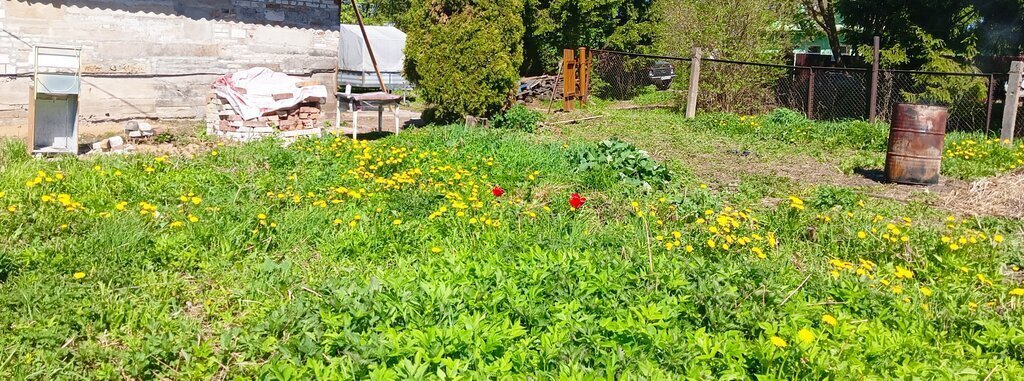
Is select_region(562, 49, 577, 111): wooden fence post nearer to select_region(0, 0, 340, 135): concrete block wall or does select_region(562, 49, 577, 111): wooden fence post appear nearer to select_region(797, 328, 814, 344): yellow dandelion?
select_region(0, 0, 340, 135): concrete block wall

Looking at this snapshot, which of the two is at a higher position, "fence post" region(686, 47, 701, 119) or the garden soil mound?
"fence post" region(686, 47, 701, 119)

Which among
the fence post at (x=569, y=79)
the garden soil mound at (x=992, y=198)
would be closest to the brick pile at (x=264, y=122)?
the fence post at (x=569, y=79)

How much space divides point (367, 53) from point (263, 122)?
1513 centimetres

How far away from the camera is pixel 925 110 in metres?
9.06

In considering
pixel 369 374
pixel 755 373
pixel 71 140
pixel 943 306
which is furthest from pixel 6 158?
pixel 943 306

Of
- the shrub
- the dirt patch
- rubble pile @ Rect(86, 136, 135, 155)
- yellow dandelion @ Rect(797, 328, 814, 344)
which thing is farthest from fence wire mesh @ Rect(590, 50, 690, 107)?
yellow dandelion @ Rect(797, 328, 814, 344)

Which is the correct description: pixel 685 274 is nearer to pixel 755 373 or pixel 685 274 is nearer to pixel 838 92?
pixel 755 373

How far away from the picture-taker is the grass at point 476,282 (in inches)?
142

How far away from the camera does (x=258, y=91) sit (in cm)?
1120

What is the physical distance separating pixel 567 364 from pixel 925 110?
7.23 meters

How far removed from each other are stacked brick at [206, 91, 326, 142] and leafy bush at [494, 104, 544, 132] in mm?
3076

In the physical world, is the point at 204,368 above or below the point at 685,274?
below

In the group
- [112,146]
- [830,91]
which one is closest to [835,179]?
[830,91]

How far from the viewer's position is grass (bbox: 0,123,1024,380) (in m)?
3.61
